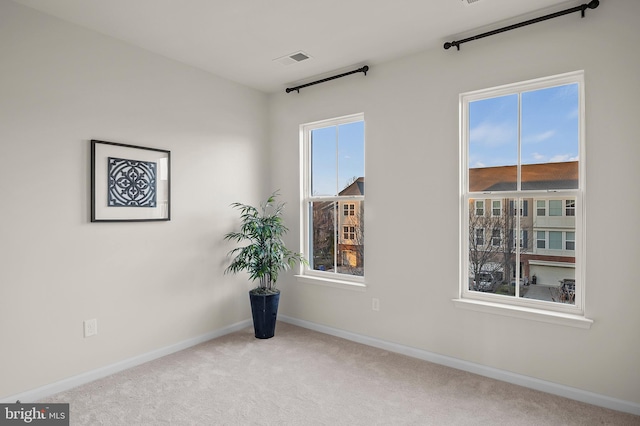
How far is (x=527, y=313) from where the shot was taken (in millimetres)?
2660

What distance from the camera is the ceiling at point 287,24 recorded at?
247 centimetres

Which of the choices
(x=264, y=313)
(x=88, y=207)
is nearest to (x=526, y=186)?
(x=264, y=313)

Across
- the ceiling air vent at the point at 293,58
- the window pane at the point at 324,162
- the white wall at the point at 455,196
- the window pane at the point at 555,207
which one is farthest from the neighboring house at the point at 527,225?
the ceiling air vent at the point at 293,58

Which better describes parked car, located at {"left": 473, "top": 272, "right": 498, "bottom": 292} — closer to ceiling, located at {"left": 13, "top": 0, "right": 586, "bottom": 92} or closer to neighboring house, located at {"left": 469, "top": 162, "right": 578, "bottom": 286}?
neighboring house, located at {"left": 469, "top": 162, "right": 578, "bottom": 286}

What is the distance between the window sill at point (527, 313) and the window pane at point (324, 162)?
1713mm

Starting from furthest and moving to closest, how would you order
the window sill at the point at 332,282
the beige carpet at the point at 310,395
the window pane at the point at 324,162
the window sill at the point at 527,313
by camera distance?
the window pane at the point at 324,162 → the window sill at the point at 332,282 → the window sill at the point at 527,313 → the beige carpet at the point at 310,395

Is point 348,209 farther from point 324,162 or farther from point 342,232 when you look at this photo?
point 324,162

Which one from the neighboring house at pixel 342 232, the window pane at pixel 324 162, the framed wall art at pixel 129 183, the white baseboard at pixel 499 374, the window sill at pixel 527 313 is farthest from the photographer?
the window pane at pixel 324 162

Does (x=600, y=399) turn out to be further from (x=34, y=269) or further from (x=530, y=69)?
(x=34, y=269)

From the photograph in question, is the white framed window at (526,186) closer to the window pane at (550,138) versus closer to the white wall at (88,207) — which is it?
the window pane at (550,138)

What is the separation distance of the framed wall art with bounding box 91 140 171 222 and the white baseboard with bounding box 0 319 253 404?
117cm

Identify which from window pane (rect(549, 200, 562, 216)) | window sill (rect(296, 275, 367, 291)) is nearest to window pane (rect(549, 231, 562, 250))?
window pane (rect(549, 200, 562, 216))

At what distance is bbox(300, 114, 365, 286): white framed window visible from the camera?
3.71m

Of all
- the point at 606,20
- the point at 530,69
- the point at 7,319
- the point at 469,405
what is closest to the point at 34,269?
the point at 7,319
